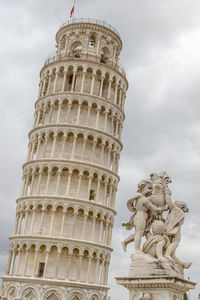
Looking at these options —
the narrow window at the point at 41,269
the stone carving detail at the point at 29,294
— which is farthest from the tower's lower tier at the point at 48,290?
the narrow window at the point at 41,269

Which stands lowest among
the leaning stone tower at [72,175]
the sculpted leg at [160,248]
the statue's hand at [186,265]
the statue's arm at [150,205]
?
the statue's hand at [186,265]

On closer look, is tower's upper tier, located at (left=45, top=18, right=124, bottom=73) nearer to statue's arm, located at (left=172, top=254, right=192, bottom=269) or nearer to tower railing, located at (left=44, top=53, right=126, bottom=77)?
tower railing, located at (left=44, top=53, right=126, bottom=77)

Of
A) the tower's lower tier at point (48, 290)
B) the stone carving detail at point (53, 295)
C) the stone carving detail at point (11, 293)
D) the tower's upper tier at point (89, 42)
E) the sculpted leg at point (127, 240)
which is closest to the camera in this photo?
the sculpted leg at point (127, 240)

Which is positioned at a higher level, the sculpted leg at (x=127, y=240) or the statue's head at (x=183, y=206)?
the statue's head at (x=183, y=206)

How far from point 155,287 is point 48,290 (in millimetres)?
35543

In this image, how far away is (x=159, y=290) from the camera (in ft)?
24.0

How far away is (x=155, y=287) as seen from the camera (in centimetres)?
735

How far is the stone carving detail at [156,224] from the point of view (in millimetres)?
7727

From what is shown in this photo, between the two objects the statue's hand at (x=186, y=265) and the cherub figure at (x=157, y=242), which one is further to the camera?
the statue's hand at (x=186, y=265)

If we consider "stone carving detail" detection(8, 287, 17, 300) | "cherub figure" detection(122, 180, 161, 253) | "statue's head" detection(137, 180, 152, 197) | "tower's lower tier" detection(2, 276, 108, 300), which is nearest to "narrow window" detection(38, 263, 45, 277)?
"tower's lower tier" detection(2, 276, 108, 300)

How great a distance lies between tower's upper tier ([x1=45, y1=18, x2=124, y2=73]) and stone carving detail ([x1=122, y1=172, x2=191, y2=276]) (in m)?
44.2

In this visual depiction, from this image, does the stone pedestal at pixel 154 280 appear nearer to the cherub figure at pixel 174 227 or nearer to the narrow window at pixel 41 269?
the cherub figure at pixel 174 227

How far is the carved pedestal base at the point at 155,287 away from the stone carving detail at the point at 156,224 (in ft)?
0.61

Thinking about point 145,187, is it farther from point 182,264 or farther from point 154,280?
point 154,280
